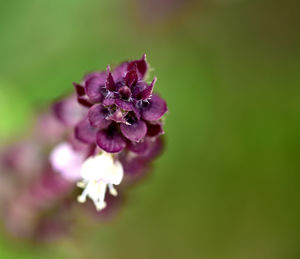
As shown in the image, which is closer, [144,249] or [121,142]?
[121,142]

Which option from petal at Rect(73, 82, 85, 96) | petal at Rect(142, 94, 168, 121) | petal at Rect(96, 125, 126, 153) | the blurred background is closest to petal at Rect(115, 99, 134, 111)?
petal at Rect(142, 94, 168, 121)

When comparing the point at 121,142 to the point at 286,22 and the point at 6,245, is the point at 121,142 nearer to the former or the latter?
the point at 6,245

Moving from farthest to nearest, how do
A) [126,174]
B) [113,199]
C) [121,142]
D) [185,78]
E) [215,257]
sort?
[185,78] < [215,257] < [113,199] < [126,174] < [121,142]

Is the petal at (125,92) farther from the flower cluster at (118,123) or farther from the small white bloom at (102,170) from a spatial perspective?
the small white bloom at (102,170)

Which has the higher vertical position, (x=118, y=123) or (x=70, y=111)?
(x=70, y=111)

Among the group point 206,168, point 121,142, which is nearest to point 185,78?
point 206,168

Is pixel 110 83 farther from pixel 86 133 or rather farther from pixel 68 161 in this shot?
pixel 68 161

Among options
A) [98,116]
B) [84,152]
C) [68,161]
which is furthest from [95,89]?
[68,161]

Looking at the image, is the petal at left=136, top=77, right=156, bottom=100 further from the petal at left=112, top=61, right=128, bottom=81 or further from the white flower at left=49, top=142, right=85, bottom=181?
the white flower at left=49, top=142, right=85, bottom=181
